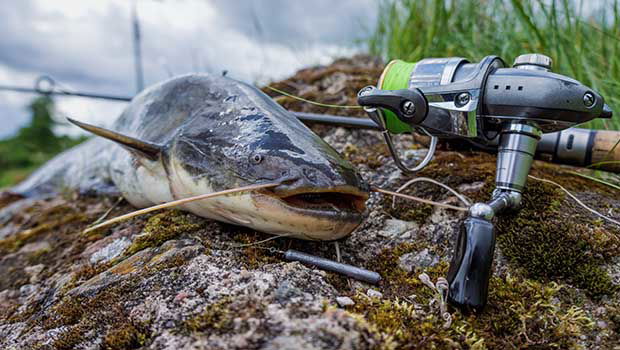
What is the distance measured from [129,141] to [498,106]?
Result: 136 cm

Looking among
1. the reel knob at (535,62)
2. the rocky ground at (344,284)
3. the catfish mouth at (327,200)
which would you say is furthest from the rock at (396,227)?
the reel knob at (535,62)

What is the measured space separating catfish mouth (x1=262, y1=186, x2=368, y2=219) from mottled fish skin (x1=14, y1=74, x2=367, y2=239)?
13mm

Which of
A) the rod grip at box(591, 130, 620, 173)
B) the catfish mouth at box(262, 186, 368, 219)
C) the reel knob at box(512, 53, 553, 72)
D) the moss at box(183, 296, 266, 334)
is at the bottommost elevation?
the moss at box(183, 296, 266, 334)

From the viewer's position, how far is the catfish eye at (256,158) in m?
1.48

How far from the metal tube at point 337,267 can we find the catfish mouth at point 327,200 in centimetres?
15

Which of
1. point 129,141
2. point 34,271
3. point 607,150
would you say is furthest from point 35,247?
point 607,150

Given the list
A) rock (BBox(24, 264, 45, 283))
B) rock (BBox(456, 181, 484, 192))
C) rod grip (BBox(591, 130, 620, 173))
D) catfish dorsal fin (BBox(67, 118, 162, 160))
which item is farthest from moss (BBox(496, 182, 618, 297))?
rock (BBox(24, 264, 45, 283))

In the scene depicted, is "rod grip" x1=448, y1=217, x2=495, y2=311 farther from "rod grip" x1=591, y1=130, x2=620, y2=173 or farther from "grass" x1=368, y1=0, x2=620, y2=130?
"grass" x1=368, y1=0, x2=620, y2=130

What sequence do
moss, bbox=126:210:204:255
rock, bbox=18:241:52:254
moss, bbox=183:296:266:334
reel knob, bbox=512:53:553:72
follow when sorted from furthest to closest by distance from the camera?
rock, bbox=18:241:52:254 → moss, bbox=126:210:204:255 → reel knob, bbox=512:53:553:72 → moss, bbox=183:296:266:334

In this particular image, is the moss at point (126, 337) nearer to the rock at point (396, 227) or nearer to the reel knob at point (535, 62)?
the rock at point (396, 227)

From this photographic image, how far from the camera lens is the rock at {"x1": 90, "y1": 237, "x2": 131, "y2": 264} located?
178 centimetres

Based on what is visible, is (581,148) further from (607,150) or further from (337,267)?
(337,267)

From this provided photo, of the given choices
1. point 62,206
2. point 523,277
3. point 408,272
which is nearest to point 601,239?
point 523,277

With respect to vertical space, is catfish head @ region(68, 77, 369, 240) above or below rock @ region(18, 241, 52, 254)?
above
